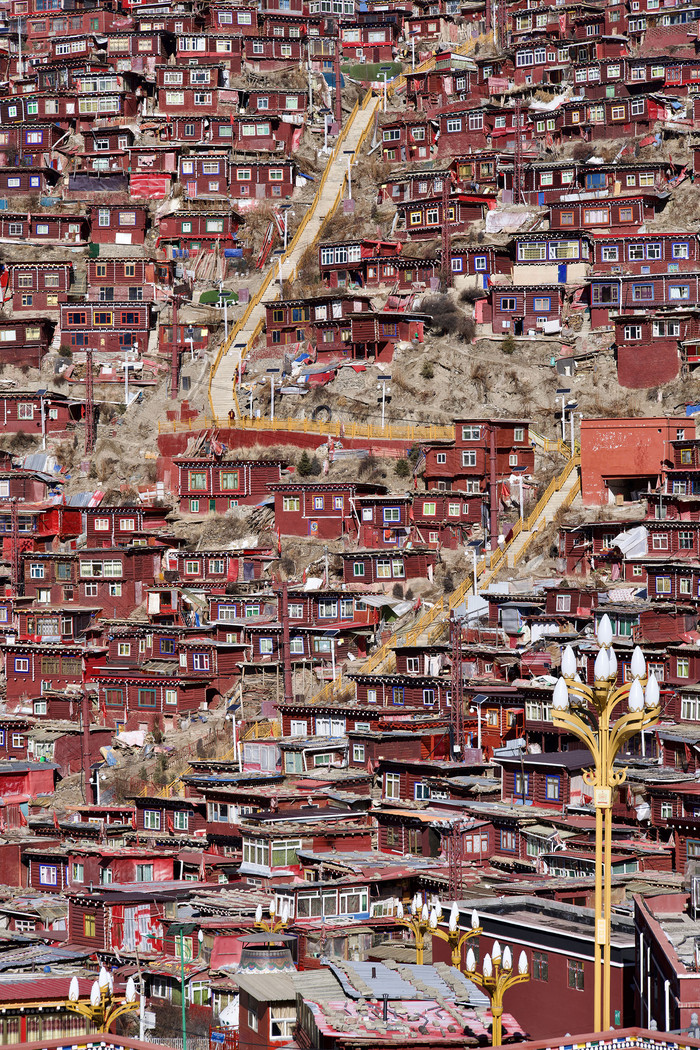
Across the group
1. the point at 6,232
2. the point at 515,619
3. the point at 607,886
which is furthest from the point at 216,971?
the point at 6,232

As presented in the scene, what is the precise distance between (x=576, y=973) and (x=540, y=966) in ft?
3.52

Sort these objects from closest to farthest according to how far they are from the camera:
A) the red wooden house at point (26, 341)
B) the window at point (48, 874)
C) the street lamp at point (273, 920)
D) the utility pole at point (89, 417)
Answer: the street lamp at point (273, 920)
the window at point (48, 874)
the utility pole at point (89, 417)
the red wooden house at point (26, 341)

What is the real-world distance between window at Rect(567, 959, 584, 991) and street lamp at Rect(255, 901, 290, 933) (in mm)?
8029

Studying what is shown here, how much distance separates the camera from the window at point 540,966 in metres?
39.7

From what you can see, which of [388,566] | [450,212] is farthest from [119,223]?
[388,566]

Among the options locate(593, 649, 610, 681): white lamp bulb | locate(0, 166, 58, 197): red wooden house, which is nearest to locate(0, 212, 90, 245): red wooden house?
locate(0, 166, 58, 197): red wooden house

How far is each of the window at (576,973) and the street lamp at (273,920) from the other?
803 cm

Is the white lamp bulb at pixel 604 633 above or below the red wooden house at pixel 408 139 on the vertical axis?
below

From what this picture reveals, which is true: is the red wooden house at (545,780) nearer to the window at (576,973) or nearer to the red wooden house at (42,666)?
the window at (576,973)

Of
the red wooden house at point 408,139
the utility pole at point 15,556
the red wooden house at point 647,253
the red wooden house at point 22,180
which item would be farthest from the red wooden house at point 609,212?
the red wooden house at point 22,180

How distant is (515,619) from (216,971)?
34068mm

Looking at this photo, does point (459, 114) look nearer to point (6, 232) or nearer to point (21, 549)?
point (6, 232)

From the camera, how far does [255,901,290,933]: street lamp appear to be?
147 feet

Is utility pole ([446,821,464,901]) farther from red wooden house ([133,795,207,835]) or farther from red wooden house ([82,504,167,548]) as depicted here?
red wooden house ([82,504,167,548])
